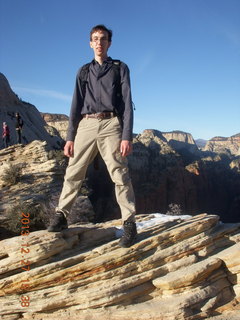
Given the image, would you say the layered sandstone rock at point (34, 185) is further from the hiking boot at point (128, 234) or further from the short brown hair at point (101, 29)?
the short brown hair at point (101, 29)

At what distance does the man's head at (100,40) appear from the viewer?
14.8 feet

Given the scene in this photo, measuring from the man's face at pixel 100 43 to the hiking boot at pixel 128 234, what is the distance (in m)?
2.60

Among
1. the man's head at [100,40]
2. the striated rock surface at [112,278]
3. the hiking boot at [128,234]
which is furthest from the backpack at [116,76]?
the striated rock surface at [112,278]

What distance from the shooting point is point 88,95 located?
4.66m

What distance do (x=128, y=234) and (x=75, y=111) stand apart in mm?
2108

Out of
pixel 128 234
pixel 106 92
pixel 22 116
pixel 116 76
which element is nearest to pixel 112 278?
pixel 128 234

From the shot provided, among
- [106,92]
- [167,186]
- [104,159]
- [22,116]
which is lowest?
[167,186]

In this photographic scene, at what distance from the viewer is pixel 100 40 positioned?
451 centimetres

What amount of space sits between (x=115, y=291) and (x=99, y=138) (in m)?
2.28

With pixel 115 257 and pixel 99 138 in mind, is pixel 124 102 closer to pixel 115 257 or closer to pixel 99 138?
pixel 99 138

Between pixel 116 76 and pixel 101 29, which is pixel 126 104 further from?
pixel 101 29

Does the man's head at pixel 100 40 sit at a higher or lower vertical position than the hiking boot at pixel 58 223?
higher

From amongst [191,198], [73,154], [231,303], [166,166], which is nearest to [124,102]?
[73,154]

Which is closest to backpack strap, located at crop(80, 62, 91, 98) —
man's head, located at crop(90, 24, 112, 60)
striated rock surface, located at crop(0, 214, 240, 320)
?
man's head, located at crop(90, 24, 112, 60)
